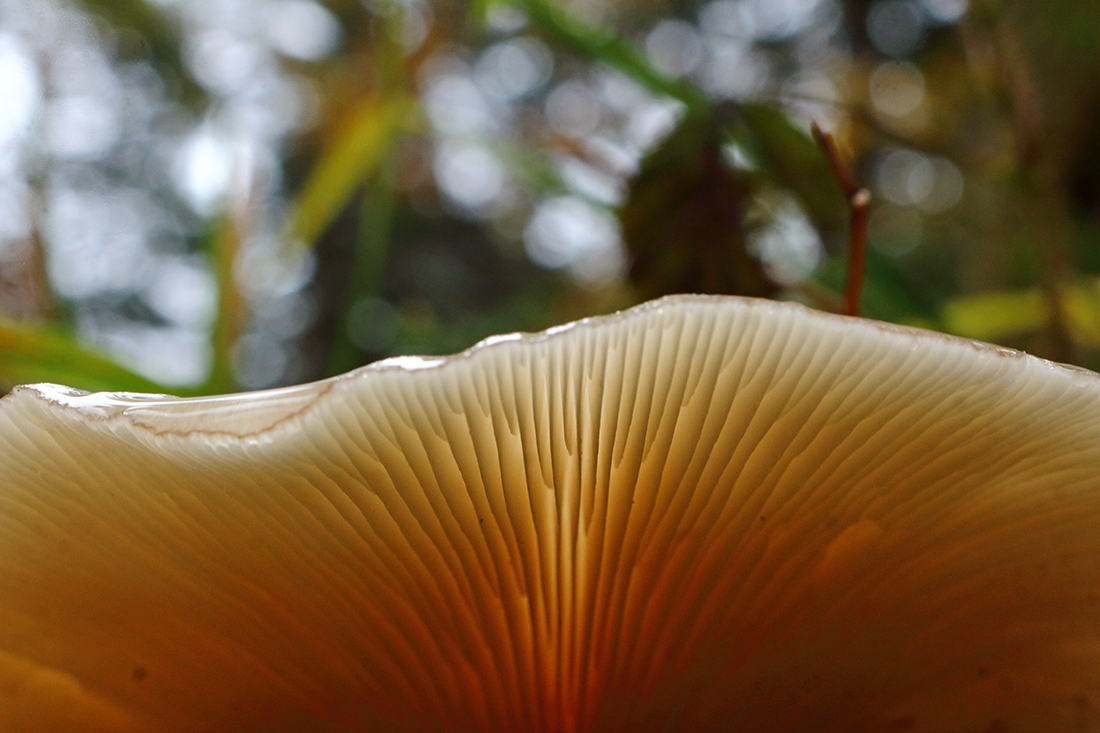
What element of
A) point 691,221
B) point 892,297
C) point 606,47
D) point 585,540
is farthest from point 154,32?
point 585,540

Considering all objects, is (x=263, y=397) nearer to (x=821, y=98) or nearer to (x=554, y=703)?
(x=554, y=703)

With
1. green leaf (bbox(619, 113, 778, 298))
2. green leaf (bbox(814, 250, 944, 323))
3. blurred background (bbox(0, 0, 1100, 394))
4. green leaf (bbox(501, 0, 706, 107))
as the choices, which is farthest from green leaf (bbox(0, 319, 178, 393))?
green leaf (bbox(814, 250, 944, 323))

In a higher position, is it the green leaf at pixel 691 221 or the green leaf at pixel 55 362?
the green leaf at pixel 691 221

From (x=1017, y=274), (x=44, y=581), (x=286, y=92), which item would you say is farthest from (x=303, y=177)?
(x=44, y=581)

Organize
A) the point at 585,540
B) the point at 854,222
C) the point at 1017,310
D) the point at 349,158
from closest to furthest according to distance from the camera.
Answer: the point at 585,540
the point at 854,222
the point at 1017,310
the point at 349,158

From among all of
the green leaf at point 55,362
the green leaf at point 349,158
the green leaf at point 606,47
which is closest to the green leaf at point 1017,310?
the green leaf at point 606,47

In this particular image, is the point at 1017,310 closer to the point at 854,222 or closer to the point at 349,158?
the point at 854,222

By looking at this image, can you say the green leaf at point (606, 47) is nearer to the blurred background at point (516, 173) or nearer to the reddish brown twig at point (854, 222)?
A: the blurred background at point (516, 173)
